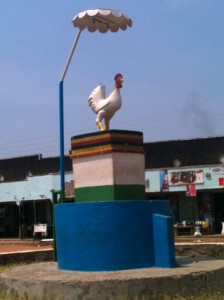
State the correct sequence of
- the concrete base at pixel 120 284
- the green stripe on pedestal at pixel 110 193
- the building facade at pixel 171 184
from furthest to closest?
1. the building facade at pixel 171 184
2. the green stripe on pedestal at pixel 110 193
3. the concrete base at pixel 120 284

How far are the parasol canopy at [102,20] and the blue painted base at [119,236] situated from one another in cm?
379

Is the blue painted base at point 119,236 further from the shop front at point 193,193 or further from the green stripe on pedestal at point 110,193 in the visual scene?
the shop front at point 193,193

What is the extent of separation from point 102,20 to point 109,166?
122 inches

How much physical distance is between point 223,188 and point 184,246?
1527 cm

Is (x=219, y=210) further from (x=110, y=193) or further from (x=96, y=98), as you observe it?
(x=110, y=193)

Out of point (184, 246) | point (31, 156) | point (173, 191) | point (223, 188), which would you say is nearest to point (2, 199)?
point (31, 156)

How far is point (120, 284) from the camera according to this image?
26.6 feet

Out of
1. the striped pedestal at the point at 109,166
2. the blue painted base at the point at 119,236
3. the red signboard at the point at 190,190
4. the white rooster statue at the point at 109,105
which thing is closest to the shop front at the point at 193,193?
the red signboard at the point at 190,190

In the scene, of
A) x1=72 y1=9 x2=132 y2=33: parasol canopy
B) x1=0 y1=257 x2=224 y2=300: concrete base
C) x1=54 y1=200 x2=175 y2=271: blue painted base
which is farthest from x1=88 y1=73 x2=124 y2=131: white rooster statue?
x1=0 y1=257 x2=224 y2=300: concrete base

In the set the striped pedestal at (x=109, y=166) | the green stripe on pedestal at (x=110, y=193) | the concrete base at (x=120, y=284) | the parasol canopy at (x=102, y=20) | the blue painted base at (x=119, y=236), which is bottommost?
the concrete base at (x=120, y=284)

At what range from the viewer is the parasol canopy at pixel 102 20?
10906mm

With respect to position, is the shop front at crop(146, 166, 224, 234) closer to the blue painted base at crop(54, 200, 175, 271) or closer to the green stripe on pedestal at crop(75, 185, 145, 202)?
the green stripe on pedestal at crop(75, 185, 145, 202)

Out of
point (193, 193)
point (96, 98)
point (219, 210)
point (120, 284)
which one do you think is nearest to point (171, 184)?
point (193, 193)

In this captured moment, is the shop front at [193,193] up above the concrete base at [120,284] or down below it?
above
